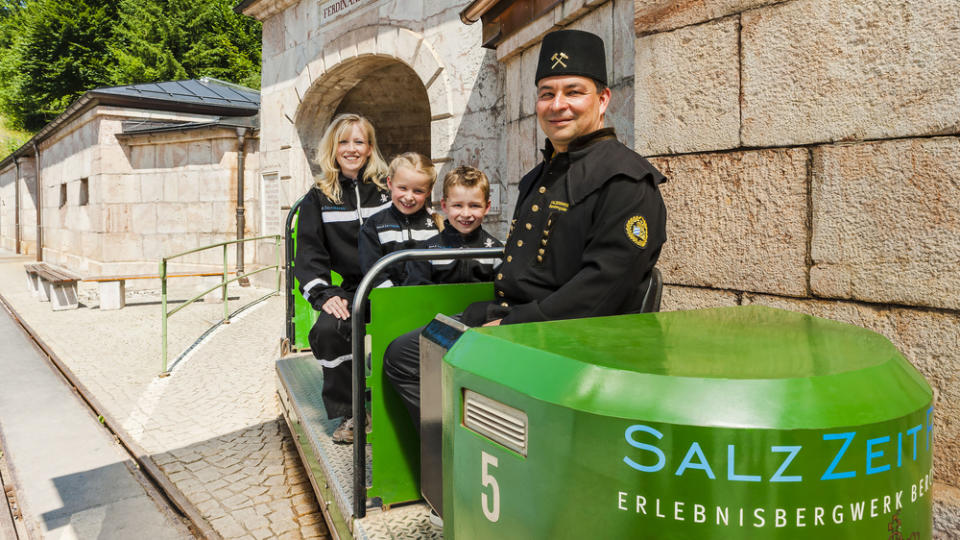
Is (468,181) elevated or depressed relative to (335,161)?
depressed

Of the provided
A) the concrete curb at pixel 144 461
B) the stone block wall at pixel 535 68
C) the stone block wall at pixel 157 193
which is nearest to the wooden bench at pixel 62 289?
the stone block wall at pixel 157 193

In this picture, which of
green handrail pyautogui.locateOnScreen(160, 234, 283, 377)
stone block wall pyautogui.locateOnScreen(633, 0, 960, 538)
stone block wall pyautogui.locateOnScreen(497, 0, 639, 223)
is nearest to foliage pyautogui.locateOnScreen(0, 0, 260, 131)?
green handrail pyautogui.locateOnScreen(160, 234, 283, 377)

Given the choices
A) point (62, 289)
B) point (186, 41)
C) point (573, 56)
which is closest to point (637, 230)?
point (573, 56)

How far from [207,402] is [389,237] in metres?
3.00

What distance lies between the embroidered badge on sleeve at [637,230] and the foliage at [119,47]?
88.3ft

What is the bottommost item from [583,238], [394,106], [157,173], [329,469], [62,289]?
[329,469]

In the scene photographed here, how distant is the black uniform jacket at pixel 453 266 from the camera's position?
114 inches

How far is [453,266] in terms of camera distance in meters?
2.96

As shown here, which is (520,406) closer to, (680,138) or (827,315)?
(827,315)

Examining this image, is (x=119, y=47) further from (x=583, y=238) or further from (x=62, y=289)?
(x=583, y=238)

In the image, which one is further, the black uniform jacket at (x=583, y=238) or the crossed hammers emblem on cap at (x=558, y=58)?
the crossed hammers emblem on cap at (x=558, y=58)

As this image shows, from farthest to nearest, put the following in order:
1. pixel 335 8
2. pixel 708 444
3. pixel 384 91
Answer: pixel 384 91 < pixel 335 8 < pixel 708 444

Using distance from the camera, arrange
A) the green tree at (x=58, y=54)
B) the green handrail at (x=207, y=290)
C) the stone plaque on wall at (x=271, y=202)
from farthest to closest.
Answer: the green tree at (x=58, y=54)
the stone plaque on wall at (x=271, y=202)
the green handrail at (x=207, y=290)

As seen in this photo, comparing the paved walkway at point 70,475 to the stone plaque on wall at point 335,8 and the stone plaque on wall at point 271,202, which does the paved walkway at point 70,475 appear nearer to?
the stone plaque on wall at point 335,8
